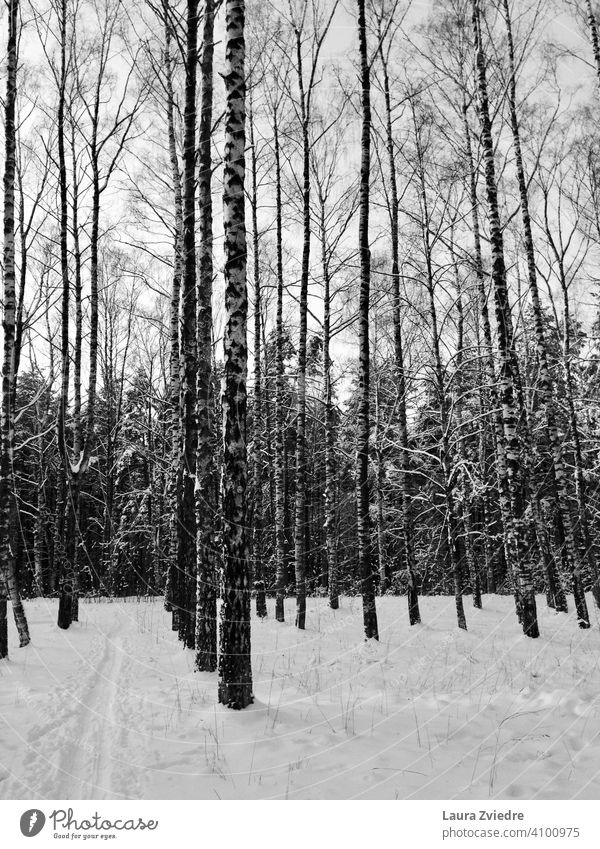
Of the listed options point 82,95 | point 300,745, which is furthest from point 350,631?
point 82,95

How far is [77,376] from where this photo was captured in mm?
12586

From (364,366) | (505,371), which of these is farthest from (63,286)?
(505,371)

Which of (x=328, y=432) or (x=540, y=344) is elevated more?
(x=540, y=344)

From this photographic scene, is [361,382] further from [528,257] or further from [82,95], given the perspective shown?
[82,95]

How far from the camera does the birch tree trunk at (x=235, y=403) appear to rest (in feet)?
17.7

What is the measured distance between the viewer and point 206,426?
24.7ft

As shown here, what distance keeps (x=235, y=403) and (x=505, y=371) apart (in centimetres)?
640

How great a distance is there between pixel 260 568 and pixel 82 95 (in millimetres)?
14093

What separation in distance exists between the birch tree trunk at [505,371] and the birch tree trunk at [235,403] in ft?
19.5

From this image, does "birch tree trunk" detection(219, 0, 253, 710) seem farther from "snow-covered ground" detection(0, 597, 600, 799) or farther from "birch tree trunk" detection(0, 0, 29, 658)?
"birch tree trunk" detection(0, 0, 29, 658)

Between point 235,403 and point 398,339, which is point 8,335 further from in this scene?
point 398,339

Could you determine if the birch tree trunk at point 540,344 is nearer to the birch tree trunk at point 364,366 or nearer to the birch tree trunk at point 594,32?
the birch tree trunk at point 594,32

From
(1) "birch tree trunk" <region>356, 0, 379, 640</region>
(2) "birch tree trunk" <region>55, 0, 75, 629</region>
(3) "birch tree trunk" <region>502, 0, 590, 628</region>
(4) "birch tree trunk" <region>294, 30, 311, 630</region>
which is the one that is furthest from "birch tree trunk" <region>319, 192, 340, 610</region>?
(2) "birch tree trunk" <region>55, 0, 75, 629</region>

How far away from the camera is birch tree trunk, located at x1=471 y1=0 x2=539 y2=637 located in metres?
9.54
